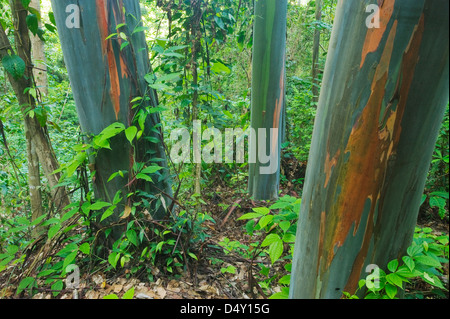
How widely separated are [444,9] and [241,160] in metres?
3.92

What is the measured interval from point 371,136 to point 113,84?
4.97ft

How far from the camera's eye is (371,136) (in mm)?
916

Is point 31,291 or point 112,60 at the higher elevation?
point 112,60

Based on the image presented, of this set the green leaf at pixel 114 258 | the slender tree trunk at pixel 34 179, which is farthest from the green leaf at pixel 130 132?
the slender tree trunk at pixel 34 179

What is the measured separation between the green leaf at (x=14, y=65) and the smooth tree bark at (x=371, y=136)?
209 centimetres

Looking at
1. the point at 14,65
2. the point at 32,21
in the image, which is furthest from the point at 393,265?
the point at 32,21

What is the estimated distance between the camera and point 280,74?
346cm

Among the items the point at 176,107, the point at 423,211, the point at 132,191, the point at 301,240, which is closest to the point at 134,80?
the point at 132,191

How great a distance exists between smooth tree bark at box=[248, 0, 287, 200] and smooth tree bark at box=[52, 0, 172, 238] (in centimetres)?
193

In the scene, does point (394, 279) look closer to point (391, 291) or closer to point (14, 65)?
point (391, 291)

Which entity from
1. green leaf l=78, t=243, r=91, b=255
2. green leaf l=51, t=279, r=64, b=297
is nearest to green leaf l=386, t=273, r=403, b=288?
green leaf l=78, t=243, r=91, b=255

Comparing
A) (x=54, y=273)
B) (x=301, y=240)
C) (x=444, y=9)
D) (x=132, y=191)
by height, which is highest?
(x=444, y=9)

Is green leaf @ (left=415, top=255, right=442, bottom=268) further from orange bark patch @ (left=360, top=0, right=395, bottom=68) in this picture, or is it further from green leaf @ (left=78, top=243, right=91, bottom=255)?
green leaf @ (left=78, top=243, right=91, bottom=255)
